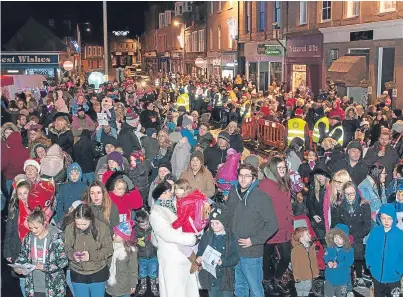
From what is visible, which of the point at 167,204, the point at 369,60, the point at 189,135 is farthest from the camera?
the point at 369,60

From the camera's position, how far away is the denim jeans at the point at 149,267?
26.1ft

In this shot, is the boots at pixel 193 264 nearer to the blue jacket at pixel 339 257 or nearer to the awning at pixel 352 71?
the blue jacket at pixel 339 257

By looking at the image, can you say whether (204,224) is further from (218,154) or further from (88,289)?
(218,154)

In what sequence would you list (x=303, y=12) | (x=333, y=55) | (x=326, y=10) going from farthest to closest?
(x=303, y=12), (x=326, y=10), (x=333, y=55)

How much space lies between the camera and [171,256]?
20.6ft

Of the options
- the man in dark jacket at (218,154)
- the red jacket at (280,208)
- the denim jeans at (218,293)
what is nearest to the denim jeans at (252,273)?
the denim jeans at (218,293)

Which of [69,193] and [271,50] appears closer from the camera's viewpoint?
[69,193]

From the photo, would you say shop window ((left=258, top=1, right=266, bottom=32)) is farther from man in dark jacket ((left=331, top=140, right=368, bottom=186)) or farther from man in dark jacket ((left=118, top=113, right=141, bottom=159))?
man in dark jacket ((left=331, top=140, right=368, bottom=186))

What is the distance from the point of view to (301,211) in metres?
8.17

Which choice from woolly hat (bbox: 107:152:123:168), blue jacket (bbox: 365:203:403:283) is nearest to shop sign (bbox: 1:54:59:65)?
woolly hat (bbox: 107:152:123:168)

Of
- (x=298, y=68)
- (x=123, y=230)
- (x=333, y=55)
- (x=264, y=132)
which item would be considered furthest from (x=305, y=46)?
(x=123, y=230)

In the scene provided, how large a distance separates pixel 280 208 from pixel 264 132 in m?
12.0

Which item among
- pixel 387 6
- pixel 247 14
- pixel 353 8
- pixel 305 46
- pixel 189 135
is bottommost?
pixel 189 135

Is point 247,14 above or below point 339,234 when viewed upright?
above
